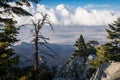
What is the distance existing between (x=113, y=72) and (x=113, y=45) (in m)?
33.3

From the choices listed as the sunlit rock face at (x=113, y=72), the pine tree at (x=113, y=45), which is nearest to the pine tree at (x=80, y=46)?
the pine tree at (x=113, y=45)

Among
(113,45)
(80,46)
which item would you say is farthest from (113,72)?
(80,46)

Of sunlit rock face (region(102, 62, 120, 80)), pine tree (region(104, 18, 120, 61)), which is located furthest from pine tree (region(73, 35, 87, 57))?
sunlit rock face (region(102, 62, 120, 80))

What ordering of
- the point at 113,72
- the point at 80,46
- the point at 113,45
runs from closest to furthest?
the point at 113,72 < the point at 113,45 < the point at 80,46

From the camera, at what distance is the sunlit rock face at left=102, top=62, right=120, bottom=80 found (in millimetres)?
28380

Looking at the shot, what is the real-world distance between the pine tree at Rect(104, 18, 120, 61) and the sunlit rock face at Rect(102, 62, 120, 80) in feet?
96.7

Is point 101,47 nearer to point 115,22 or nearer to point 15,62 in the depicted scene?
point 115,22

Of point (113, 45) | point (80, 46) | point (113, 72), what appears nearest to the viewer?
point (113, 72)

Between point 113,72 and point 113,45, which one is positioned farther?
point 113,45

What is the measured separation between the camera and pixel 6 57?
76.3ft

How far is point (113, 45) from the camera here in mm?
63562

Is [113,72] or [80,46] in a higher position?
[113,72]

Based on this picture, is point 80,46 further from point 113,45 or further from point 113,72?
point 113,72

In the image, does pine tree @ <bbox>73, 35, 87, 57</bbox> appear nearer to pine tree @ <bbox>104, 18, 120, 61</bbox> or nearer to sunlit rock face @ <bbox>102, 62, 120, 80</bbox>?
pine tree @ <bbox>104, 18, 120, 61</bbox>
